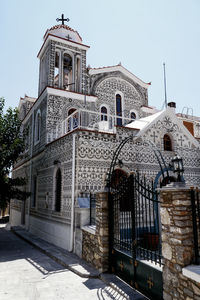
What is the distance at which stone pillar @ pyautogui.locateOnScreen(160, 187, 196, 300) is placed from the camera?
12.6 ft

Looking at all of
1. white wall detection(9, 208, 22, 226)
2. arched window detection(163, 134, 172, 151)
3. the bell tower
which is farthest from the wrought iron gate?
white wall detection(9, 208, 22, 226)

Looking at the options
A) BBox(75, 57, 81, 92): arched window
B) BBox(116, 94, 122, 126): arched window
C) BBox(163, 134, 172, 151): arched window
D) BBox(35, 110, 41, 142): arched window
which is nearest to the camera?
BBox(163, 134, 172, 151): arched window

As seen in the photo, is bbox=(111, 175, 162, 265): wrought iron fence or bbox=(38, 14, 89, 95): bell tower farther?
bbox=(38, 14, 89, 95): bell tower

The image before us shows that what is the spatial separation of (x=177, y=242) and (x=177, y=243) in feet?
0.05

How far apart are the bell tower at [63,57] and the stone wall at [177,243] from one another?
34.7 feet

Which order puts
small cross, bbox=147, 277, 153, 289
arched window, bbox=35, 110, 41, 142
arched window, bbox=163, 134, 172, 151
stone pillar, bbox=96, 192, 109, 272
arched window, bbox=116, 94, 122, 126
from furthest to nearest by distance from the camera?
arched window, bbox=116, 94, 122, 126, arched window, bbox=35, 110, 41, 142, arched window, bbox=163, 134, 172, 151, stone pillar, bbox=96, 192, 109, 272, small cross, bbox=147, 277, 153, 289

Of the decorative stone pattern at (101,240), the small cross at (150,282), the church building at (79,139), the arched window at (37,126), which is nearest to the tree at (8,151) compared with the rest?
the church building at (79,139)

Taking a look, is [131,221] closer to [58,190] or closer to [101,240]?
[101,240]

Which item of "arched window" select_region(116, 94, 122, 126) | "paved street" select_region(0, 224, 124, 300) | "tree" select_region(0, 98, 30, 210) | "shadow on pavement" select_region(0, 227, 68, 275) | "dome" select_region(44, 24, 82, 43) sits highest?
"dome" select_region(44, 24, 82, 43)

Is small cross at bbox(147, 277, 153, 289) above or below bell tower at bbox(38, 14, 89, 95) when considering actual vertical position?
below

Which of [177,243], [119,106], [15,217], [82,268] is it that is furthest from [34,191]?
[177,243]

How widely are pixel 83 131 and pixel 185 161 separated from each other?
5577 mm

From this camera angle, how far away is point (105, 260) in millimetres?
6512

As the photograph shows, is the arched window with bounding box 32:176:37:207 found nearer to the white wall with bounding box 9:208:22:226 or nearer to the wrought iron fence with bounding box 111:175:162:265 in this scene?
the white wall with bounding box 9:208:22:226
